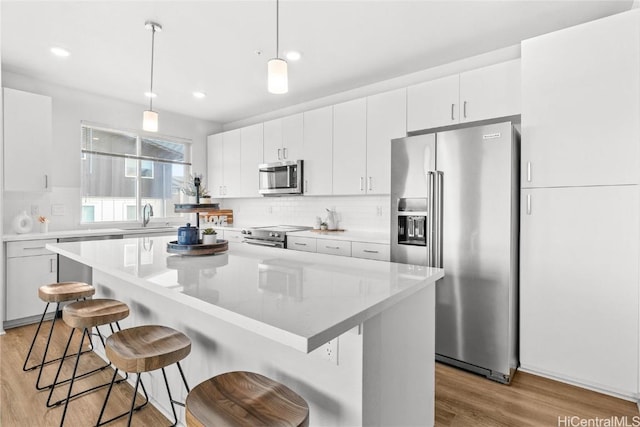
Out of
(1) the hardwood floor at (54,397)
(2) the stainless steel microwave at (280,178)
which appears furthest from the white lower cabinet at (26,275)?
(2) the stainless steel microwave at (280,178)

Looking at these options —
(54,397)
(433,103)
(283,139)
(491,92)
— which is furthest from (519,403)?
(283,139)

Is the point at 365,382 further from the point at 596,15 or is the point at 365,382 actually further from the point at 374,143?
the point at 596,15

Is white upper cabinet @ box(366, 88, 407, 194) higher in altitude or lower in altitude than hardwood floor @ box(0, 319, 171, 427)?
higher

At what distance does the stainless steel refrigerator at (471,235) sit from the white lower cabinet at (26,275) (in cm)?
371

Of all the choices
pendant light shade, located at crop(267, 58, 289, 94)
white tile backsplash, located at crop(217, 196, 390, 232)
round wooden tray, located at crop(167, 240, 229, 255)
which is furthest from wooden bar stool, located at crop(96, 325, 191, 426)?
white tile backsplash, located at crop(217, 196, 390, 232)

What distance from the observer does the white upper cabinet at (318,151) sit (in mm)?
4000

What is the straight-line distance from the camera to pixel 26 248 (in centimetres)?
347

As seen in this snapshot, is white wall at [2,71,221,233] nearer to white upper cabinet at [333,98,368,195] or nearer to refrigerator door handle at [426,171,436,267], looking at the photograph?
white upper cabinet at [333,98,368,195]

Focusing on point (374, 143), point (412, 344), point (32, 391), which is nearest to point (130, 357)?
point (412, 344)

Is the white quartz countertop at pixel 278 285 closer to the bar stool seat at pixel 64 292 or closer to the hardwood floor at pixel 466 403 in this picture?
the bar stool seat at pixel 64 292

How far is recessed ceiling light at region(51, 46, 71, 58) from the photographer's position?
308 centimetres

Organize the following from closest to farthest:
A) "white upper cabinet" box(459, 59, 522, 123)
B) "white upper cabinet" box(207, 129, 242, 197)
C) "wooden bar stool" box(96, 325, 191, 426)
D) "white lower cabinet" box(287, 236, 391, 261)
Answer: "wooden bar stool" box(96, 325, 191, 426), "white upper cabinet" box(459, 59, 522, 123), "white lower cabinet" box(287, 236, 391, 261), "white upper cabinet" box(207, 129, 242, 197)

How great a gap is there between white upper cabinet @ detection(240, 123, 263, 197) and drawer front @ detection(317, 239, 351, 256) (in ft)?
5.16

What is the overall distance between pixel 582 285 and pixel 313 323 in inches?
88.5
